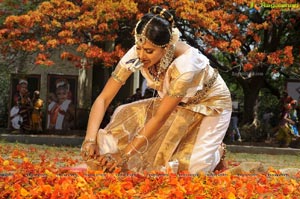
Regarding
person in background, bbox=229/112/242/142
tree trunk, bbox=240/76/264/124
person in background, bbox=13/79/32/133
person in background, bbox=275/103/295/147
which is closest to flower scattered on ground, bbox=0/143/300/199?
person in background, bbox=275/103/295/147

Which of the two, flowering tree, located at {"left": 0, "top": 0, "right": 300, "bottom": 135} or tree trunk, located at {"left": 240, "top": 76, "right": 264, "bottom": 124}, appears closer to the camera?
flowering tree, located at {"left": 0, "top": 0, "right": 300, "bottom": 135}

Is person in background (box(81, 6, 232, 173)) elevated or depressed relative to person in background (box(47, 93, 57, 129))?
elevated

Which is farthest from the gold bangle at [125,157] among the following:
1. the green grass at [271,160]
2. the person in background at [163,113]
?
the green grass at [271,160]

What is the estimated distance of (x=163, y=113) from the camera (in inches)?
173

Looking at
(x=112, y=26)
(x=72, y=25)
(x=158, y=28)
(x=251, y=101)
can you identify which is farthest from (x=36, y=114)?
(x=158, y=28)

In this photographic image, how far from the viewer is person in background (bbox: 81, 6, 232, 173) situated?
436 cm

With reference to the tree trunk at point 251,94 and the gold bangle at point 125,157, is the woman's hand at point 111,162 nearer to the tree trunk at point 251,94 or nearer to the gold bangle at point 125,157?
the gold bangle at point 125,157

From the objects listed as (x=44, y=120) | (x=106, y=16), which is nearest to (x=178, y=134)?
(x=106, y=16)

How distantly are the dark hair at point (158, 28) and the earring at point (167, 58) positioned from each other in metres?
0.11

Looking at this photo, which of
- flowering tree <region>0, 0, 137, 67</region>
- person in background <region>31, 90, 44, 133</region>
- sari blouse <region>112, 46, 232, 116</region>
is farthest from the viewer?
person in background <region>31, 90, 44, 133</region>

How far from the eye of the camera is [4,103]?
67.6 feet

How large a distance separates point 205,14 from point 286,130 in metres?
3.84

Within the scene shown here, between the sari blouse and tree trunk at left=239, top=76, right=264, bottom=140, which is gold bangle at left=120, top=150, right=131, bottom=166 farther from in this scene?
tree trunk at left=239, top=76, right=264, bottom=140

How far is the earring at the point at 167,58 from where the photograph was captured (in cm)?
449
